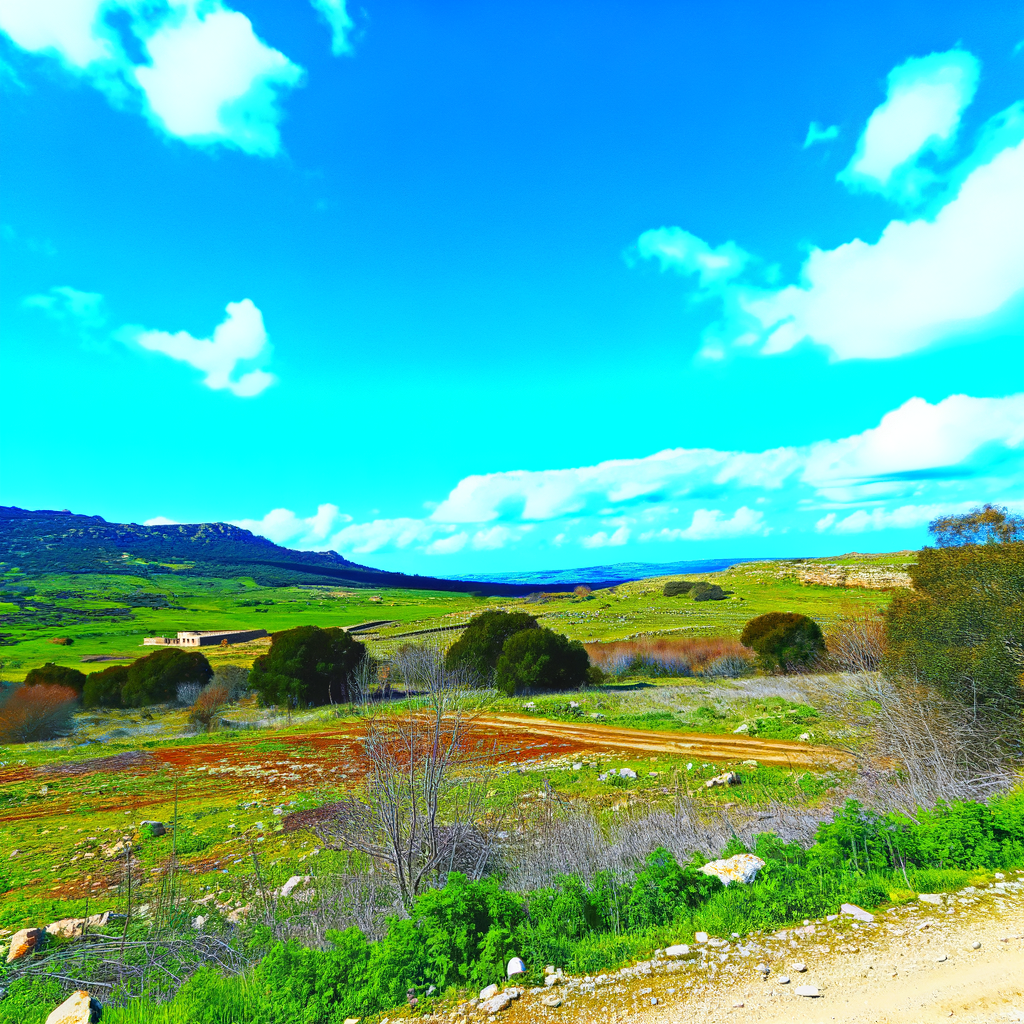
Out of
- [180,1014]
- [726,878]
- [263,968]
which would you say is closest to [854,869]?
[726,878]

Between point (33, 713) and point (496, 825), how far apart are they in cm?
3631

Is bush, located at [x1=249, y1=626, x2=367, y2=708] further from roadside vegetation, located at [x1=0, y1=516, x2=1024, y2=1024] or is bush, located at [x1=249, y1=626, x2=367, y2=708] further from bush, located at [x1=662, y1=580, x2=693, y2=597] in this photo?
bush, located at [x1=662, y1=580, x2=693, y2=597]

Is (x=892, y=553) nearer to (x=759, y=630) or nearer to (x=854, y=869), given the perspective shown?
(x=759, y=630)

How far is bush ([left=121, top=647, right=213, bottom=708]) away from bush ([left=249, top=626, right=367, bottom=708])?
7.10m

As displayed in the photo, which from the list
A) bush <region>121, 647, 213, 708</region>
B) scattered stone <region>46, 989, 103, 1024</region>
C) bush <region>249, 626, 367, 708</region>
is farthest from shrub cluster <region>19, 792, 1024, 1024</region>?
bush <region>121, 647, 213, 708</region>

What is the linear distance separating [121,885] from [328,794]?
5.47 m

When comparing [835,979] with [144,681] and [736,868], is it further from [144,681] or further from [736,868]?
[144,681]

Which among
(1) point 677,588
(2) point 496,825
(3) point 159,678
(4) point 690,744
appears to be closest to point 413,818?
(2) point 496,825

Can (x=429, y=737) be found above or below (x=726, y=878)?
above

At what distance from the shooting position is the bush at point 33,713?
3019 cm

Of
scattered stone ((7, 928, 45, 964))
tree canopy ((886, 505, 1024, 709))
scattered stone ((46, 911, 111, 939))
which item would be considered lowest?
scattered stone ((46, 911, 111, 939))

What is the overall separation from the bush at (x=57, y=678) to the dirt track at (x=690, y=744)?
32.9 m

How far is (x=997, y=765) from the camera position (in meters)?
11.3

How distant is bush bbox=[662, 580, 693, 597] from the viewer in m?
93.1
